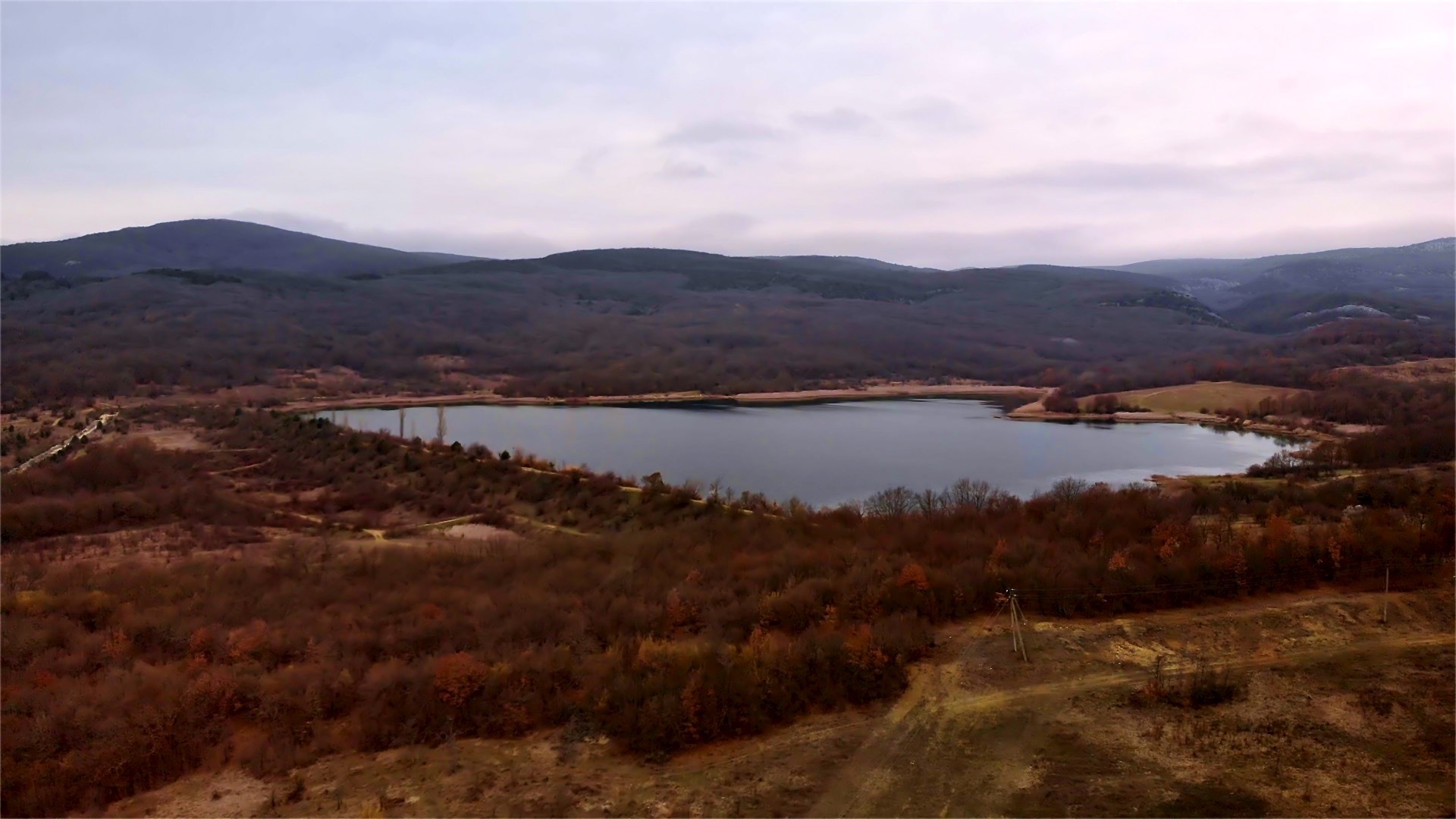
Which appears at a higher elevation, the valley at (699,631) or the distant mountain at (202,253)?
the distant mountain at (202,253)

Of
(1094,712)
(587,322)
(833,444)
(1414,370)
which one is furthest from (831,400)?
(1094,712)

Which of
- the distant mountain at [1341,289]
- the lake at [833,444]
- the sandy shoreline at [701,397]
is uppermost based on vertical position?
the distant mountain at [1341,289]

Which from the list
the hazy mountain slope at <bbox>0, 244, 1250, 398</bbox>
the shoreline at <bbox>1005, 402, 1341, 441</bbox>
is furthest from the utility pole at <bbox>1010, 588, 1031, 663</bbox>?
the hazy mountain slope at <bbox>0, 244, 1250, 398</bbox>

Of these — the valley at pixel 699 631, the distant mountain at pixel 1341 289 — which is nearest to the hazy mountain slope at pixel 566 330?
the distant mountain at pixel 1341 289

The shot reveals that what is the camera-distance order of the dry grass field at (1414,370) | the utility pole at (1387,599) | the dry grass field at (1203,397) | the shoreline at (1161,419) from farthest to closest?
1. the dry grass field at (1203,397)
2. the dry grass field at (1414,370)
3. the shoreline at (1161,419)
4. the utility pole at (1387,599)

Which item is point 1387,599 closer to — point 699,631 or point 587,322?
point 699,631

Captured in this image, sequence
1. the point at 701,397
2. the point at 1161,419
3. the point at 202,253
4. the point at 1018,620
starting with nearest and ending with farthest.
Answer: the point at 1018,620 → the point at 1161,419 → the point at 701,397 → the point at 202,253

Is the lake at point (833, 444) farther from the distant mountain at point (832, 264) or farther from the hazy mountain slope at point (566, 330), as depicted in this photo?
the distant mountain at point (832, 264)
